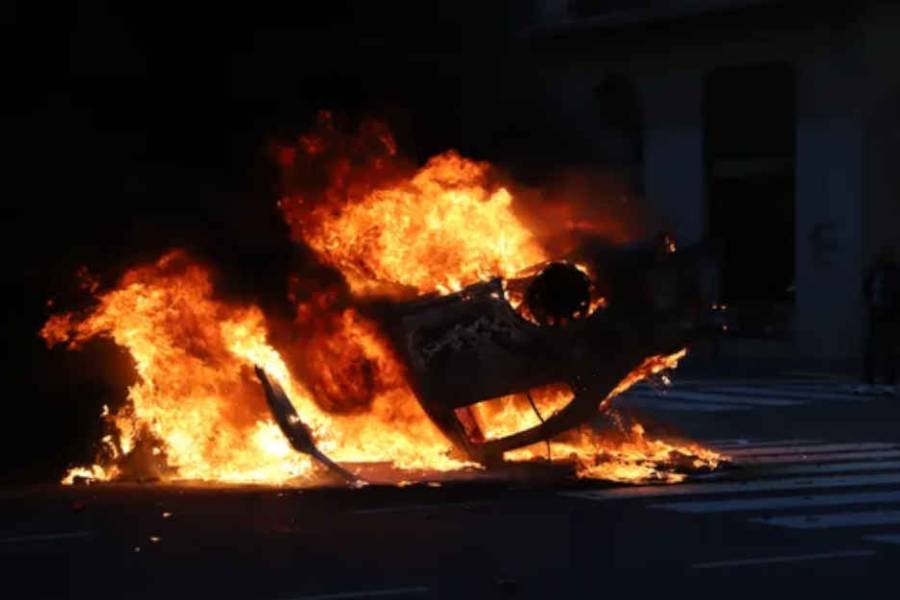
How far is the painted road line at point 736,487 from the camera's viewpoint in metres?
12.9

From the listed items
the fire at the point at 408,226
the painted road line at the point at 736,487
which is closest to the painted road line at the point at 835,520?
the painted road line at the point at 736,487

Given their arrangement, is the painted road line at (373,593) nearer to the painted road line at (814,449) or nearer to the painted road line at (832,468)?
the painted road line at (832,468)

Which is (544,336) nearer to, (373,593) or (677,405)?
(373,593)

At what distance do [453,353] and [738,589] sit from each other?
4424mm

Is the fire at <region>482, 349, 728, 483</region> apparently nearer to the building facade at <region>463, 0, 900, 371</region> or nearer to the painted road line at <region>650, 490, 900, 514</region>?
the painted road line at <region>650, 490, 900, 514</region>

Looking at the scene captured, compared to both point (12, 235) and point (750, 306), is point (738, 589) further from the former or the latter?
point (750, 306)

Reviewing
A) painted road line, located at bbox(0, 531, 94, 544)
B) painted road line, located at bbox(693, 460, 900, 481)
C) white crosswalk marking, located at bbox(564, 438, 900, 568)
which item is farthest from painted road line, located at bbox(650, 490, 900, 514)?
painted road line, located at bbox(0, 531, 94, 544)

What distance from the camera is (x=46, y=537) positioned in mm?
10914

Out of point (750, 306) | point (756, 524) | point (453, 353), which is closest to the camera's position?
point (756, 524)

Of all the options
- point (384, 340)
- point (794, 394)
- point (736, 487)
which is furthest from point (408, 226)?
point (794, 394)

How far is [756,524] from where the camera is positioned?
457 inches

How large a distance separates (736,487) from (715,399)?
33.2 ft

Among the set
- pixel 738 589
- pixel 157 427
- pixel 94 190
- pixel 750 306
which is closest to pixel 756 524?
pixel 738 589

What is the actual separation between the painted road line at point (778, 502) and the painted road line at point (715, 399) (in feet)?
30.8
